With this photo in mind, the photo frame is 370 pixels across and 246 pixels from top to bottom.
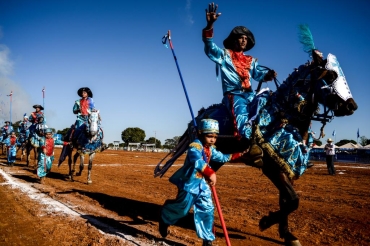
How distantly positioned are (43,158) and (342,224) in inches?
353

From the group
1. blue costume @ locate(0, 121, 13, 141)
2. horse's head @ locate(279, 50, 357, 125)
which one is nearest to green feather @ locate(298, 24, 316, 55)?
horse's head @ locate(279, 50, 357, 125)

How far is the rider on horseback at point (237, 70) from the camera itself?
15.1 ft

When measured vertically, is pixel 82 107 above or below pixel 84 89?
below

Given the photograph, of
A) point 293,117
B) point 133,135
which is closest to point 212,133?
point 293,117

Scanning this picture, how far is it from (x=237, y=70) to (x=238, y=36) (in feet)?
2.20

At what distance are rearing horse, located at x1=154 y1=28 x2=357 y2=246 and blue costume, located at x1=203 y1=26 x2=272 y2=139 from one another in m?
0.20

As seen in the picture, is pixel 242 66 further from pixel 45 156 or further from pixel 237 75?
pixel 45 156

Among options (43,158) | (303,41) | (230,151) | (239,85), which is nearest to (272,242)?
(230,151)

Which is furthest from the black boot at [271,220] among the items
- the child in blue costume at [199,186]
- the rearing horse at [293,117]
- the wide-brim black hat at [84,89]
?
the wide-brim black hat at [84,89]

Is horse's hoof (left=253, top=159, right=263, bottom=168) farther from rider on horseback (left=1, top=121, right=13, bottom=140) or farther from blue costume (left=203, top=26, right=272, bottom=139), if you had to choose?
rider on horseback (left=1, top=121, right=13, bottom=140)

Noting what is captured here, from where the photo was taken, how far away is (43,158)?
990 cm

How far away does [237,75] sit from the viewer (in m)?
5.03

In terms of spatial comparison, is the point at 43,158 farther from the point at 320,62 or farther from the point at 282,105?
the point at 320,62

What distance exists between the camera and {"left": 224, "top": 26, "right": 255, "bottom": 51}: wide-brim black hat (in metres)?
5.19
